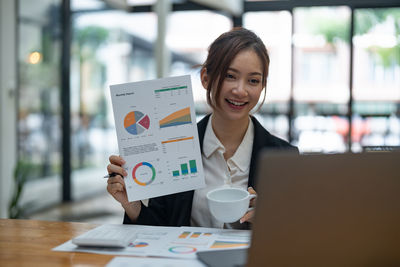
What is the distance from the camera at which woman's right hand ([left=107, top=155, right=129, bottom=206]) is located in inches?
51.4

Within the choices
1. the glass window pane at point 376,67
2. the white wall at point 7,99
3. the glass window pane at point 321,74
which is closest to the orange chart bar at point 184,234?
the white wall at point 7,99

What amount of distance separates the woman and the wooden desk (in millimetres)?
236

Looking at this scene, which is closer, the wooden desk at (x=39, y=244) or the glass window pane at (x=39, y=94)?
the wooden desk at (x=39, y=244)

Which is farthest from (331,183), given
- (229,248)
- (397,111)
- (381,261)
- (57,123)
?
(57,123)

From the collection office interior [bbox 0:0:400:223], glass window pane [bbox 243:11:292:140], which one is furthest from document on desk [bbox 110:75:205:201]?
glass window pane [bbox 243:11:292:140]

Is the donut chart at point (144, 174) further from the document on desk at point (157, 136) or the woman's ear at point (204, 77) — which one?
the woman's ear at point (204, 77)

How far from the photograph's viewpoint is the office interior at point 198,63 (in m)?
4.23

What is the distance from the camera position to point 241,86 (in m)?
1.51

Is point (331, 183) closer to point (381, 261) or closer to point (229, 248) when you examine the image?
point (381, 261)

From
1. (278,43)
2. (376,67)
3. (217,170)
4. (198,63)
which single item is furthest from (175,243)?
(376,67)

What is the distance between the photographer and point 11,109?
13.4ft

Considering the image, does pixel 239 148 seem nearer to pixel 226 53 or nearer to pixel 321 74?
pixel 226 53

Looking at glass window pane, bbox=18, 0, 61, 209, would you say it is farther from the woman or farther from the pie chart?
the pie chart

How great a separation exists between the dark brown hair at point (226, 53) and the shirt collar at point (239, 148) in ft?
0.46
